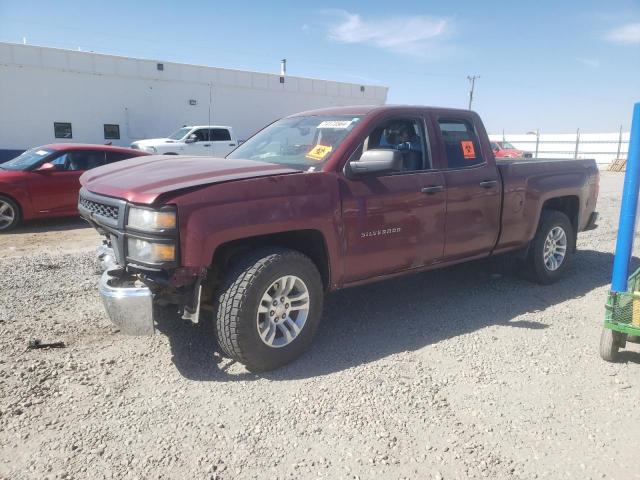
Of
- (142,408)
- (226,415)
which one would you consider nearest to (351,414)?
(226,415)

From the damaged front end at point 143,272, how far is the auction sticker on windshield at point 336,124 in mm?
1664

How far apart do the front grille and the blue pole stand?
3.45 metres

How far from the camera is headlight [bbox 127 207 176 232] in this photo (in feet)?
9.56

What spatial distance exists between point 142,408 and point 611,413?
112 inches

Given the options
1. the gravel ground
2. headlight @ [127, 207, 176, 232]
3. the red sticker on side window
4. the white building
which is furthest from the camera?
the white building

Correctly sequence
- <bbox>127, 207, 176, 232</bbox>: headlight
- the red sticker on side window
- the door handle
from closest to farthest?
<bbox>127, 207, 176, 232</bbox>: headlight < the door handle < the red sticker on side window

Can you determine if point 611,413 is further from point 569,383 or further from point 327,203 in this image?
point 327,203

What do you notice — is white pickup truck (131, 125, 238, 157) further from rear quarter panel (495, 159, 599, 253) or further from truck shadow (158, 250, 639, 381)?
rear quarter panel (495, 159, 599, 253)

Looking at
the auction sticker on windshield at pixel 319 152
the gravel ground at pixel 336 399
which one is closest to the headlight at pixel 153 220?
the gravel ground at pixel 336 399

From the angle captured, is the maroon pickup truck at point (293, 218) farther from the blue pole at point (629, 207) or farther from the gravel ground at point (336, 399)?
the blue pole at point (629, 207)

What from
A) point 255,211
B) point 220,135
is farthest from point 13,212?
point 220,135

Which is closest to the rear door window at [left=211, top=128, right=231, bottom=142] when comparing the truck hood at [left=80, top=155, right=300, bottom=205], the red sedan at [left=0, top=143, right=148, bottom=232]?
the red sedan at [left=0, top=143, right=148, bottom=232]

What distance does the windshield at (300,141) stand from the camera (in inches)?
151

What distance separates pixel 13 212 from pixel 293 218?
6896 millimetres
